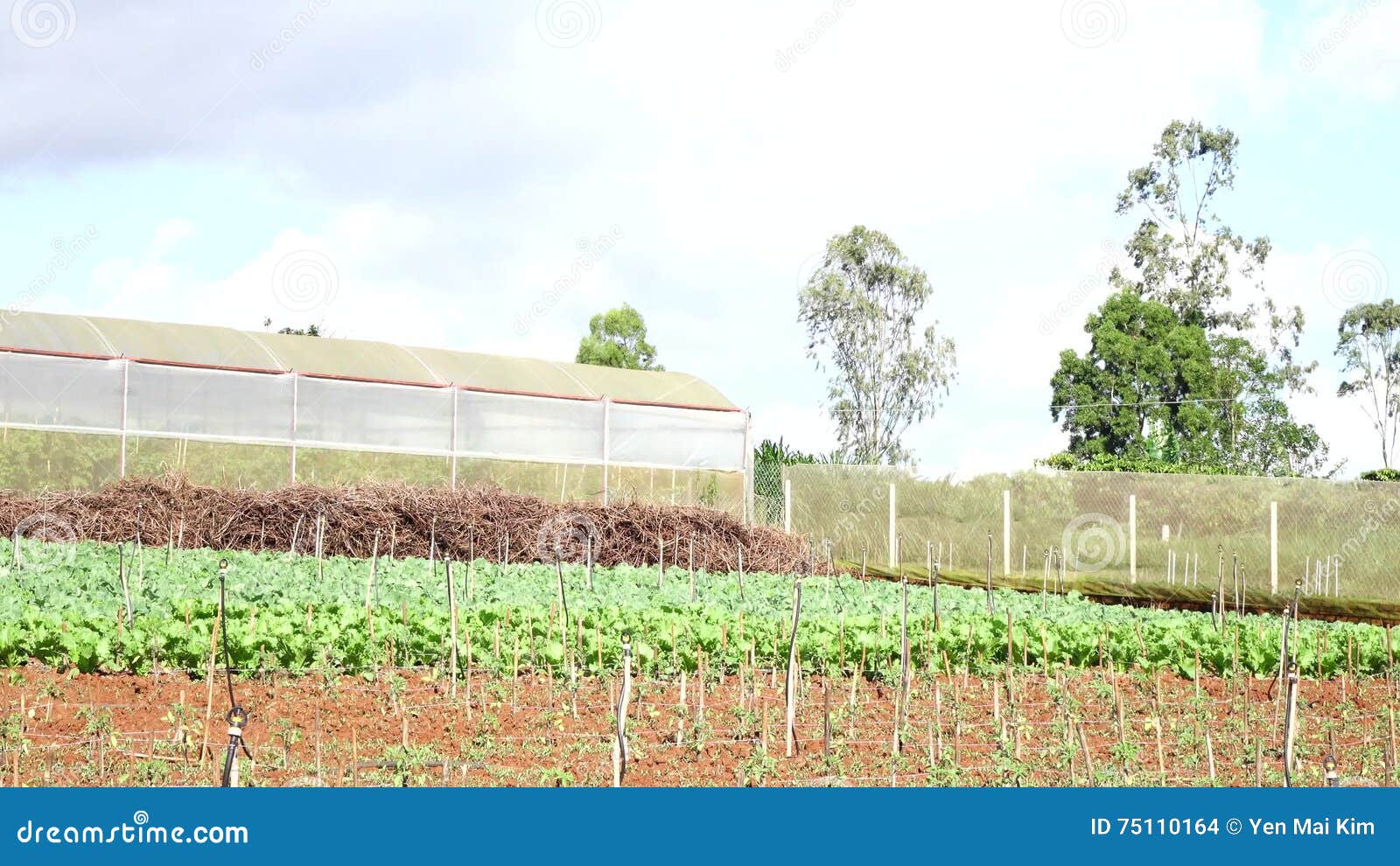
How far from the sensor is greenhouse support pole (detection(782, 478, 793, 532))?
886 inches

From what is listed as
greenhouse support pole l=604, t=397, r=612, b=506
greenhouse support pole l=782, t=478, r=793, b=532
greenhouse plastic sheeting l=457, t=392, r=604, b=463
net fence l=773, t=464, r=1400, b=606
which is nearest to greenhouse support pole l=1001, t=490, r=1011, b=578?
net fence l=773, t=464, r=1400, b=606

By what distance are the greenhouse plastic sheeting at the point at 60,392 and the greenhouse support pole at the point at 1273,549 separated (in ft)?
53.6

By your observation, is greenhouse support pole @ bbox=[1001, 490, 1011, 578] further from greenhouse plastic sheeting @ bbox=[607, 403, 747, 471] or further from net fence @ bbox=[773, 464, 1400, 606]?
greenhouse plastic sheeting @ bbox=[607, 403, 747, 471]

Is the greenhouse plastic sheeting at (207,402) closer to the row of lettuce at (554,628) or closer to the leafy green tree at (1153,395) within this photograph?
the row of lettuce at (554,628)

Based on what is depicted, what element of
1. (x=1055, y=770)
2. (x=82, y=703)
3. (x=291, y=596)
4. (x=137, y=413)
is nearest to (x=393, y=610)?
(x=291, y=596)

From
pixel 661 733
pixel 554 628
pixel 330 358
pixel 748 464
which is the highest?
pixel 330 358

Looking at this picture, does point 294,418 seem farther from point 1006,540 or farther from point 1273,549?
point 1273,549

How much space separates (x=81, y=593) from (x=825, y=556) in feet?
41.1

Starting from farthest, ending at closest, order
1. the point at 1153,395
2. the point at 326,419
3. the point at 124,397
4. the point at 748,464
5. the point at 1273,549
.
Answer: the point at 1153,395, the point at 748,464, the point at 326,419, the point at 1273,549, the point at 124,397

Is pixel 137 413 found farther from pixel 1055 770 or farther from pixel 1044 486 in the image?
pixel 1055 770

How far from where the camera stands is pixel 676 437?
22875 millimetres

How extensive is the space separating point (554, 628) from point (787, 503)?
13815 millimetres

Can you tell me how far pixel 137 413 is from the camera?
18.9 metres

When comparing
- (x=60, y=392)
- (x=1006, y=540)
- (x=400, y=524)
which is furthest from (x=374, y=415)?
(x=1006, y=540)
